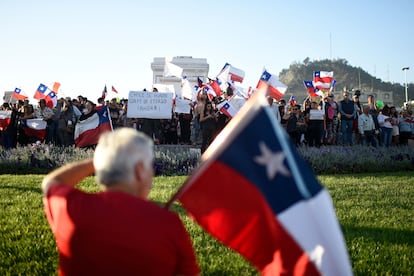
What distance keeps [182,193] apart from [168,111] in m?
14.1

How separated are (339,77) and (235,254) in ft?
578

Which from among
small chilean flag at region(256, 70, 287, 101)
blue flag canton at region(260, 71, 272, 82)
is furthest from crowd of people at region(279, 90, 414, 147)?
blue flag canton at region(260, 71, 272, 82)

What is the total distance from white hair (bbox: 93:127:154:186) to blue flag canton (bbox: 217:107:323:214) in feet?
1.32

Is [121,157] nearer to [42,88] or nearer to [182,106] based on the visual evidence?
[182,106]

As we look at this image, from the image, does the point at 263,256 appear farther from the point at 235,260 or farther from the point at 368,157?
the point at 368,157

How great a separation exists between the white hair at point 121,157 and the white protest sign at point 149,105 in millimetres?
14024

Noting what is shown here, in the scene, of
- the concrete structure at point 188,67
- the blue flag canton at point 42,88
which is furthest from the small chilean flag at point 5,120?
the concrete structure at point 188,67

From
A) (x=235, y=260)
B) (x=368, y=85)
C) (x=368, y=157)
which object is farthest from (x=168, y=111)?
(x=368, y=85)

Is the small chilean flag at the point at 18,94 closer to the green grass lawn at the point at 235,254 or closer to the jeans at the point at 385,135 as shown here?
the green grass lawn at the point at 235,254

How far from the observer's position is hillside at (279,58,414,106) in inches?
6206

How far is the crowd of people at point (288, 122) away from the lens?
15.8m

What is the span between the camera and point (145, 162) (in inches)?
82.6

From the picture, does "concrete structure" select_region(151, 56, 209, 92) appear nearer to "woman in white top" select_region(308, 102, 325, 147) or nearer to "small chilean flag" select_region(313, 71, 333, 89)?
"small chilean flag" select_region(313, 71, 333, 89)

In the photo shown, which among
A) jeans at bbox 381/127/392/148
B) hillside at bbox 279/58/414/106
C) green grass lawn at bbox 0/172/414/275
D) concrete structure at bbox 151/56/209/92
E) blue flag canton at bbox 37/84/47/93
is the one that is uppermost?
hillside at bbox 279/58/414/106
